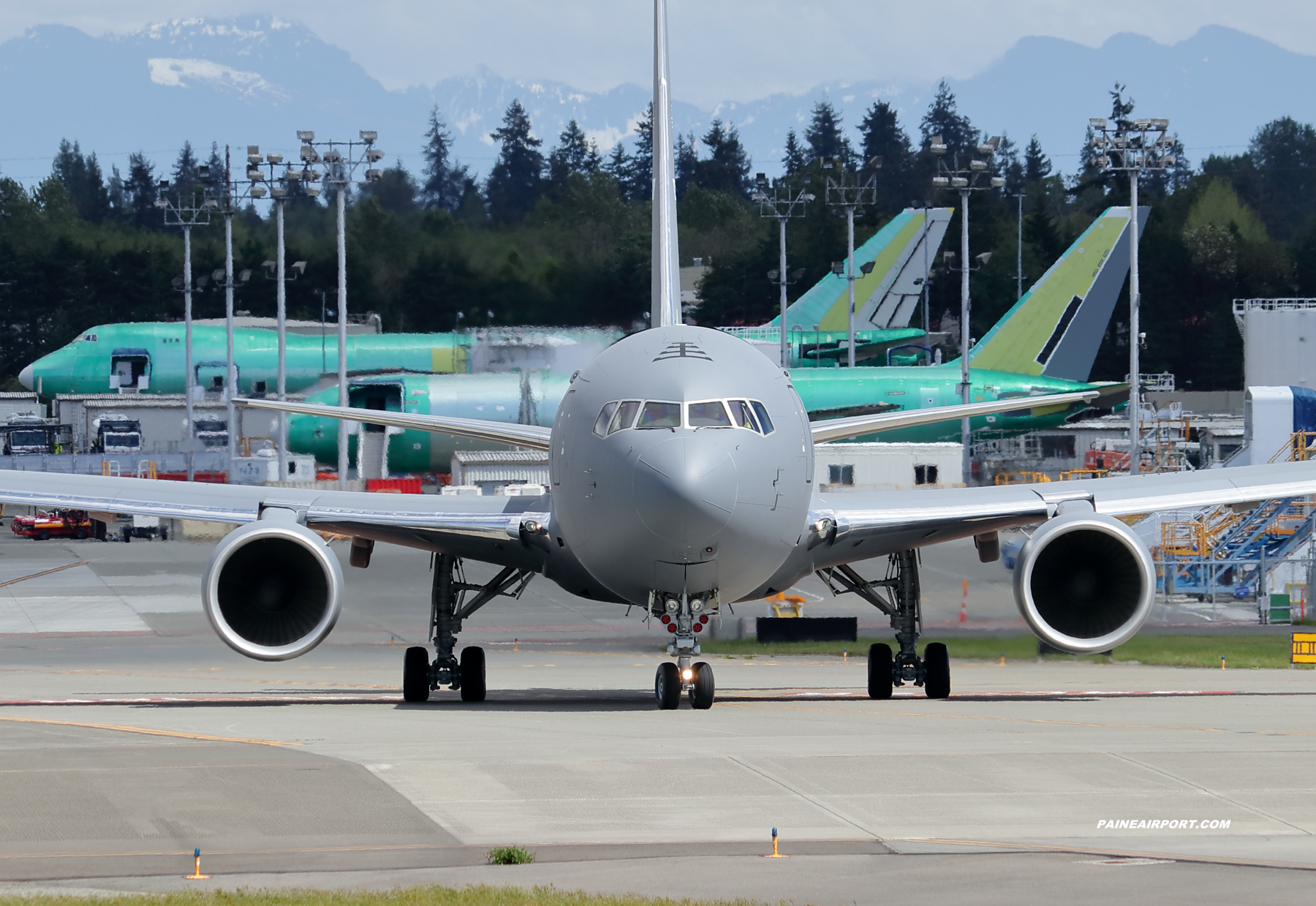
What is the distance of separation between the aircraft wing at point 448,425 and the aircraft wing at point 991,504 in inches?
→ 147

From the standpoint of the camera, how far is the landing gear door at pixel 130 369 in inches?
3430

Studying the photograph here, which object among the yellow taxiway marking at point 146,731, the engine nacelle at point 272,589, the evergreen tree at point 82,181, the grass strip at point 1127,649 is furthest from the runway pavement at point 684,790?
the evergreen tree at point 82,181

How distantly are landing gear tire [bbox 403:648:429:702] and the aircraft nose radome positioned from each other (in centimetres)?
601

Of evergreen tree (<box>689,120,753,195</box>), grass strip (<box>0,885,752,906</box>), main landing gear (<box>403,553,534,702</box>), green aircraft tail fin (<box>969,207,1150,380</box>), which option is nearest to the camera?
grass strip (<box>0,885,752,906</box>)

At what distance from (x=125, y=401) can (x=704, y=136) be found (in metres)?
102

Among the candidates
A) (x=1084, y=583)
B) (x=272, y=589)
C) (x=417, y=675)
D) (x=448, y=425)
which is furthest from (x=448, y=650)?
(x=1084, y=583)

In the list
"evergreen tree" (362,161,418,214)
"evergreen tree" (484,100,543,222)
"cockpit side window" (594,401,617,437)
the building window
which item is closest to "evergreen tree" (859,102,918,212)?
"evergreen tree" (484,100,543,222)

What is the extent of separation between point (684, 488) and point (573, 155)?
560 feet

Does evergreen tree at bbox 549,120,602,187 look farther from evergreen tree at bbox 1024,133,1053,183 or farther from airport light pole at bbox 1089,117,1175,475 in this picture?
airport light pole at bbox 1089,117,1175,475

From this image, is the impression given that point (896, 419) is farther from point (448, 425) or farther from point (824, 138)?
point (824, 138)

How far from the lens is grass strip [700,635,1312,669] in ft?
108

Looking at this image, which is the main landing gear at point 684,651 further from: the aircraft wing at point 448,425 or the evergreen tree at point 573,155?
the evergreen tree at point 573,155

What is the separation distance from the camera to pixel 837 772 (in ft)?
47.2

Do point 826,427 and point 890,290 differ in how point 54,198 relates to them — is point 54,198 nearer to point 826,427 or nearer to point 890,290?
point 890,290
